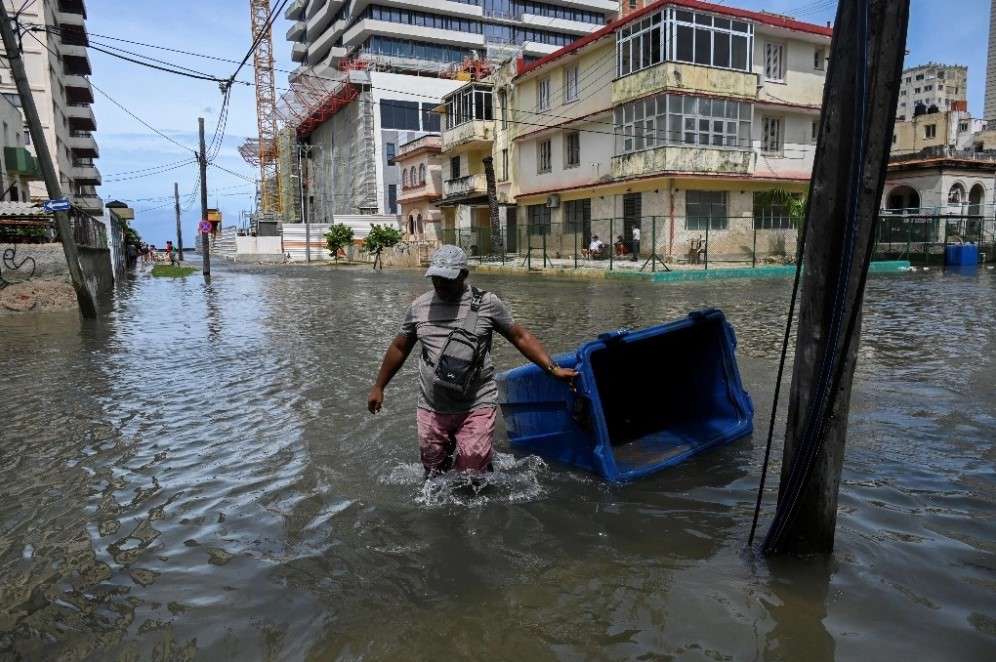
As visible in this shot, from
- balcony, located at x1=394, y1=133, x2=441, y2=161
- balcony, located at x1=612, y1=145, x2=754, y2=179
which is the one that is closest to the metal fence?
balcony, located at x1=612, y1=145, x2=754, y2=179

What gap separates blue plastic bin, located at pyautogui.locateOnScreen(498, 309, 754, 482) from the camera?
4891mm

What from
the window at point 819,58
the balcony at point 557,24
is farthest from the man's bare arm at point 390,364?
the balcony at point 557,24

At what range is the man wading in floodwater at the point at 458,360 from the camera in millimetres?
4375

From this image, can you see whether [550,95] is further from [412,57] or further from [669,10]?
[412,57]

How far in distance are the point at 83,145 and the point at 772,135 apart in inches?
2076

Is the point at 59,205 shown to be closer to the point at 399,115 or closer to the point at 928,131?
the point at 399,115

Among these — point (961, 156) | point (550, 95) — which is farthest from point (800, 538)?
point (961, 156)

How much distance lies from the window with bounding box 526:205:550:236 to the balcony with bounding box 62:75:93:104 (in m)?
38.8

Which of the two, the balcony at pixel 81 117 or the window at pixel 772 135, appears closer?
the window at pixel 772 135

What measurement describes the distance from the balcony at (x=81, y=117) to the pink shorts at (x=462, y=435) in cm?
6301

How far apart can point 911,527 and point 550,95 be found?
34.9 m

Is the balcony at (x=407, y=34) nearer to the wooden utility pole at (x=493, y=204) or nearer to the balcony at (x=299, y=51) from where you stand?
the balcony at (x=299, y=51)

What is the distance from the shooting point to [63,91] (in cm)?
5434

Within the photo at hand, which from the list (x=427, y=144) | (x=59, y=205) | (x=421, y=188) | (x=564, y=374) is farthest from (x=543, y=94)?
(x=564, y=374)
